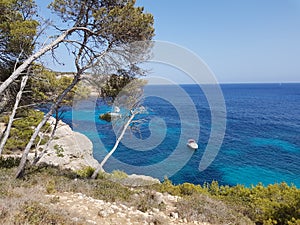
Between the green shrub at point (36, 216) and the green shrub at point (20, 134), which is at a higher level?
the green shrub at point (36, 216)

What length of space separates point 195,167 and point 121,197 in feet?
55.2

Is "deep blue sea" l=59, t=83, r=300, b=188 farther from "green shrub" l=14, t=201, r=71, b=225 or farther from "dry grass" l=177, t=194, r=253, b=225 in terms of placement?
"green shrub" l=14, t=201, r=71, b=225

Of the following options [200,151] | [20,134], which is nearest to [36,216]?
[20,134]

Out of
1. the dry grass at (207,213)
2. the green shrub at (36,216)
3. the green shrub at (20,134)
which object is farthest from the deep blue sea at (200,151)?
the green shrub at (20,134)

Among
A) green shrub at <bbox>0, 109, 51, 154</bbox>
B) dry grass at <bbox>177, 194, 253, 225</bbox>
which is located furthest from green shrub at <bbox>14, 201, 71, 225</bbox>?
green shrub at <bbox>0, 109, 51, 154</bbox>

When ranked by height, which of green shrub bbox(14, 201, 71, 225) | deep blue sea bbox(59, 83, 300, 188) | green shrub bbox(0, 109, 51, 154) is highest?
green shrub bbox(14, 201, 71, 225)

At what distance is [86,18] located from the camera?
6887 millimetres

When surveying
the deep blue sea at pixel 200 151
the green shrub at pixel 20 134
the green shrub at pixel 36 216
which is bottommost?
the deep blue sea at pixel 200 151

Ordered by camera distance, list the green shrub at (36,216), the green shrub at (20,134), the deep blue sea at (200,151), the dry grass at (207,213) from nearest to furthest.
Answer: the green shrub at (36,216), the dry grass at (207,213), the green shrub at (20,134), the deep blue sea at (200,151)

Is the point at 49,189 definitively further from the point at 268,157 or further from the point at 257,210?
the point at 268,157

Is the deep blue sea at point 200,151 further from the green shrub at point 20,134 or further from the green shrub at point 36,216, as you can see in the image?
the green shrub at point 20,134

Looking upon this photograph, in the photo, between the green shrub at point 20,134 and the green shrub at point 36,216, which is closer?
the green shrub at point 36,216

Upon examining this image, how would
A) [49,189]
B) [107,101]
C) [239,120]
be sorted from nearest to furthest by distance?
[49,189] < [107,101] < [239,120]

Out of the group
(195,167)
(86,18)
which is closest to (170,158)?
(195,167)
